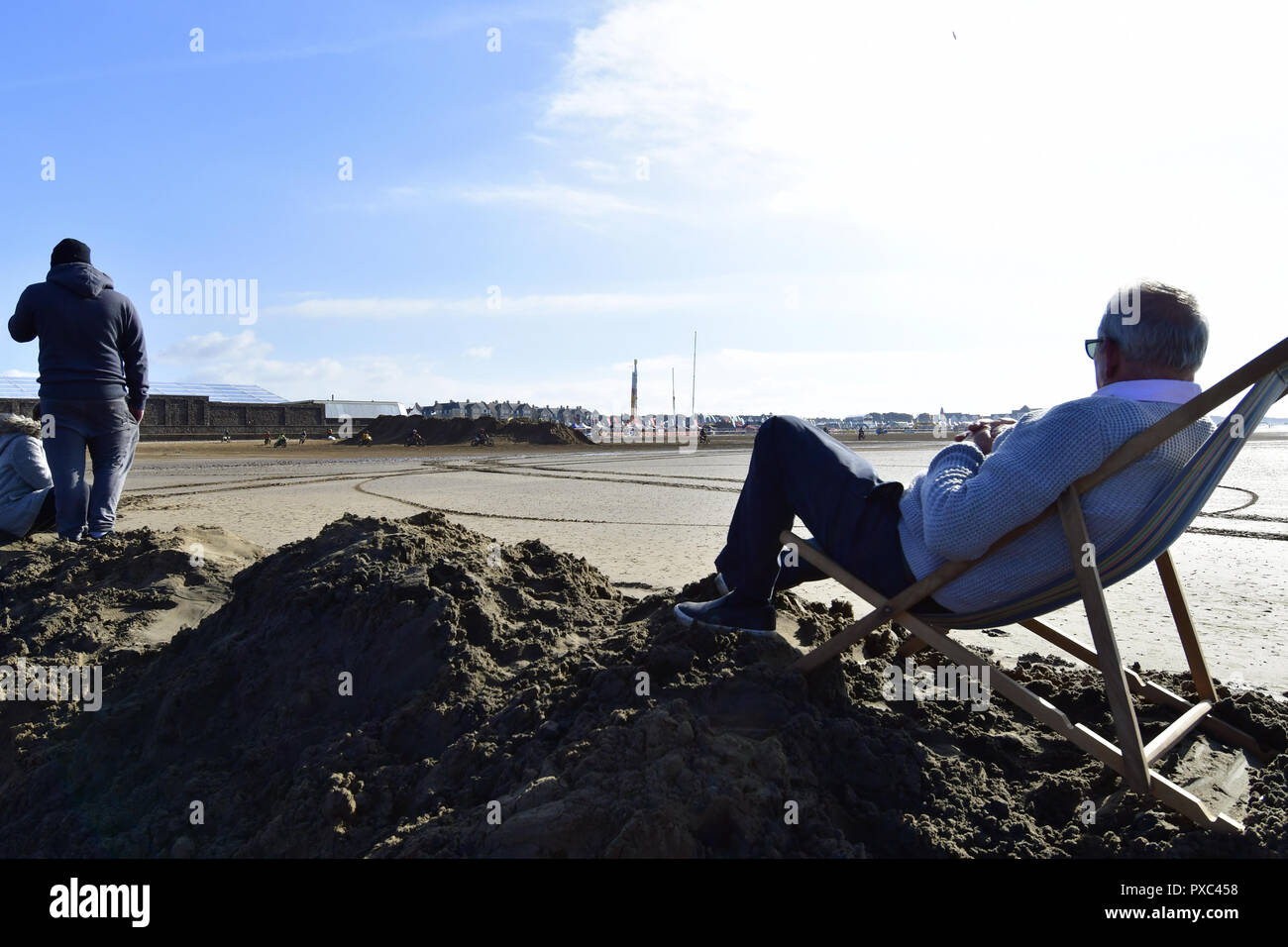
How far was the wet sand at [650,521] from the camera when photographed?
15.7ft

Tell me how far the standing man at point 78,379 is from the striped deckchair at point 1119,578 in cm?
555

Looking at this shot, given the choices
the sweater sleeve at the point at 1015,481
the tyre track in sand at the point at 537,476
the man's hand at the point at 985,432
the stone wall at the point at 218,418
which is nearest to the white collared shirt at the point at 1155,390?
the sweater sleeve at the point at 1015,481

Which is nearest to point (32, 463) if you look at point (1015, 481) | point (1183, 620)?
point (1015, 481)

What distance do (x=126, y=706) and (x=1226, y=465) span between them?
3973mm

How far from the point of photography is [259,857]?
8.29ft

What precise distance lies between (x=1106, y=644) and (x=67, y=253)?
23.4 feet

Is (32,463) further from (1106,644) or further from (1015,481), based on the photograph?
(1106,644)

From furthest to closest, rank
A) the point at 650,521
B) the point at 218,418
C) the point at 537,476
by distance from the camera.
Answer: the point at 218,418 → the point at 537,476 → the point at 650,521

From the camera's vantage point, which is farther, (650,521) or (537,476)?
(537,476)

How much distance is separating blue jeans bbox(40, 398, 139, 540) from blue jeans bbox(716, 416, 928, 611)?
5.04 metres

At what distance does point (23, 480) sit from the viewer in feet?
20.6
